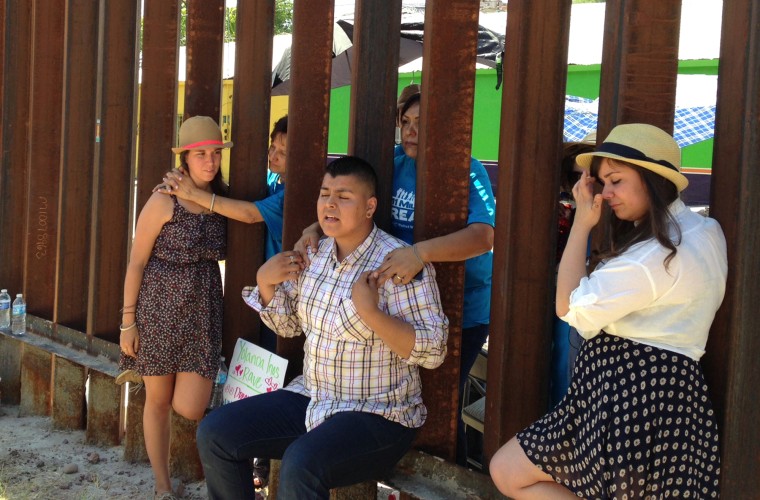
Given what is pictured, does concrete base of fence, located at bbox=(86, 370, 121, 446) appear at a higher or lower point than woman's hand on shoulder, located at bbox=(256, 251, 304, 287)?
lower

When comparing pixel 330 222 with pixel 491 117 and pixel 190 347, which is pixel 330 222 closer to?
pixel 190 347

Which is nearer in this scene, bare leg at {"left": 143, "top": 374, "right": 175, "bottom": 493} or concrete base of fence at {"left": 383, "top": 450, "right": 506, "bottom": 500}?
concrete base of fence at {"left": 383, "top": 450, "right": 506, "bottom": 500}

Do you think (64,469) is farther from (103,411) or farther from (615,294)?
(615,294)

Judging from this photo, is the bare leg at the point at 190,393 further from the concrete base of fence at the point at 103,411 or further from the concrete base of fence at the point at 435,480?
the concrete base of fence at the point at 435,480

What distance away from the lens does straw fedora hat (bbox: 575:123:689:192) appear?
2504 millimetres

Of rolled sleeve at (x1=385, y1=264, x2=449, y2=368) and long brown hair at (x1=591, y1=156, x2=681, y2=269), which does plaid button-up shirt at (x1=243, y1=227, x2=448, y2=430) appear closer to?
rolled sleeve at (x1=385, y1=264, x2=449, y2=368)

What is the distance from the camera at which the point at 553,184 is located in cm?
308

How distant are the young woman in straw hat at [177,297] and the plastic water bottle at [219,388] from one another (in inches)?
3.9

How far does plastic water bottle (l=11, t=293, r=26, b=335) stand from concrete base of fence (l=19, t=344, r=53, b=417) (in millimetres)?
115

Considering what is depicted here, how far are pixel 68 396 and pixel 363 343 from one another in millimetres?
2844

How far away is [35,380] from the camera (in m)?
5.61

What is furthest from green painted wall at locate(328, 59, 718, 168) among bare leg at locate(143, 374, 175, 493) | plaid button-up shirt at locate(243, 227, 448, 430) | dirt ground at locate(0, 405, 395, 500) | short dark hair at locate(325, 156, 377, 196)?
plaid button-up shirt at locate(243, 227, 448, 430)

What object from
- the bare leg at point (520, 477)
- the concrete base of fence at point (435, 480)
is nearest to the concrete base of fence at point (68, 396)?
the concrete base of fence at point (435, 480)

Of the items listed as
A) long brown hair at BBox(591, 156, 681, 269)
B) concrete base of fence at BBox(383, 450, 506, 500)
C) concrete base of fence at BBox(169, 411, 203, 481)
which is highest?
long brown hair at BBox(591, 156, 681, 269)
